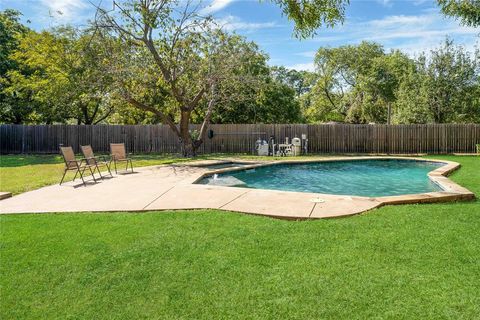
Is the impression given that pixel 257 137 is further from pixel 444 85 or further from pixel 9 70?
pixel 9 70

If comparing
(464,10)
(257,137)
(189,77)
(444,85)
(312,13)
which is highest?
(444,85)

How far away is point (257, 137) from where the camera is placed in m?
16.2

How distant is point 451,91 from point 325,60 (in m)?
12.0

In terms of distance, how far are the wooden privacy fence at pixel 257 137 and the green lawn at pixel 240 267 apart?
12.2 metres

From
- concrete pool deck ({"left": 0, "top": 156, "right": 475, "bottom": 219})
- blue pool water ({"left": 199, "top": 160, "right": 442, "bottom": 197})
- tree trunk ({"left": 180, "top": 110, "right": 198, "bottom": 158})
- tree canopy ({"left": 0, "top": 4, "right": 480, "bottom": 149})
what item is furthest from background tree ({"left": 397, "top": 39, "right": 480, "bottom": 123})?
concrete pool deck ({"left": 0, "top": 156, "right": 475, "bottom": 219})

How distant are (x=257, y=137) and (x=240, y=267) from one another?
1357 cm

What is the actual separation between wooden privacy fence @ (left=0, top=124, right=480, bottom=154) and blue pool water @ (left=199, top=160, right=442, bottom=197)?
3.46m

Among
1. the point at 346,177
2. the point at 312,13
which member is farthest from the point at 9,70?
the point at 312,13

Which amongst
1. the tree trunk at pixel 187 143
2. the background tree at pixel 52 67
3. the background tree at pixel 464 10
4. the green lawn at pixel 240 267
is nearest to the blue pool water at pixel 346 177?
the background tree at pixel 464 10

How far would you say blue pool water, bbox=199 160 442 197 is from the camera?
291 inches

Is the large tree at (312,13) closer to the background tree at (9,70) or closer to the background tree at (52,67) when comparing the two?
the background tree at (52,67)

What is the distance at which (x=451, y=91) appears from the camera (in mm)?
17531

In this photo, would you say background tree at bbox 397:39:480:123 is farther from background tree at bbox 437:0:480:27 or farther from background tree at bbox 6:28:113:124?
background tree at bbox 6:28:113:124

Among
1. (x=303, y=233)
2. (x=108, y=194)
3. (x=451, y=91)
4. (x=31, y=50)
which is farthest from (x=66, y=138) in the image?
(x=451, y=91)
